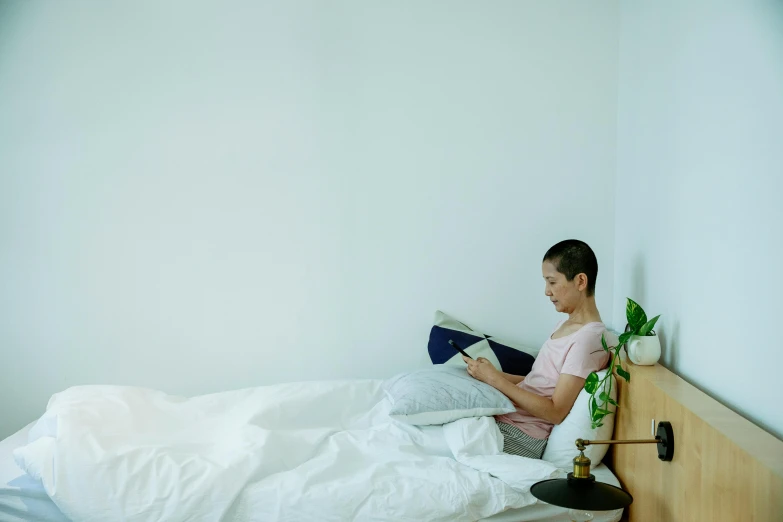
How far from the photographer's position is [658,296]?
2.26m

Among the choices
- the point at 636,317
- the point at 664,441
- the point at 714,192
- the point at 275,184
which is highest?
the point at 275,184

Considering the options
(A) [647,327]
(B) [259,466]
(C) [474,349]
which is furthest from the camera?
(C) [474,349]

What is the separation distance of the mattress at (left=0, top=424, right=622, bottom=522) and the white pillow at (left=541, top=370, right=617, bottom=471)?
8 cm

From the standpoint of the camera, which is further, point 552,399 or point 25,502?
point 552,399

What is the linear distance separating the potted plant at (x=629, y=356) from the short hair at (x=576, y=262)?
0.33m

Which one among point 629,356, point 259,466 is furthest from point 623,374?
point 259,466

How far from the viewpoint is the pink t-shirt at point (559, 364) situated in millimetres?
2217

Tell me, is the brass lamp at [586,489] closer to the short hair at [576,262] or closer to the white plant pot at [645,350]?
the white plant pot at [645,350]

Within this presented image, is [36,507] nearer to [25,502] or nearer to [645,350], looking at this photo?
[25,502]

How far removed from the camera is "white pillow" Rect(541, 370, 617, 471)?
210 cm

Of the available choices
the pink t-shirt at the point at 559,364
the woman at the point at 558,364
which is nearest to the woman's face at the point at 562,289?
the woman at the point at 558,364

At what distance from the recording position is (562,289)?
246cm

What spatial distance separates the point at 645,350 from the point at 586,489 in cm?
63

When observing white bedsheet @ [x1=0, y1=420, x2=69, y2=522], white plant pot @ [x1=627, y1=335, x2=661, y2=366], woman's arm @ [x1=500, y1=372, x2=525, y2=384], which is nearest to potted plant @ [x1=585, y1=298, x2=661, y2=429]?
white plant pot @ [x1=627, y1=335, x2=661, y2=366]
